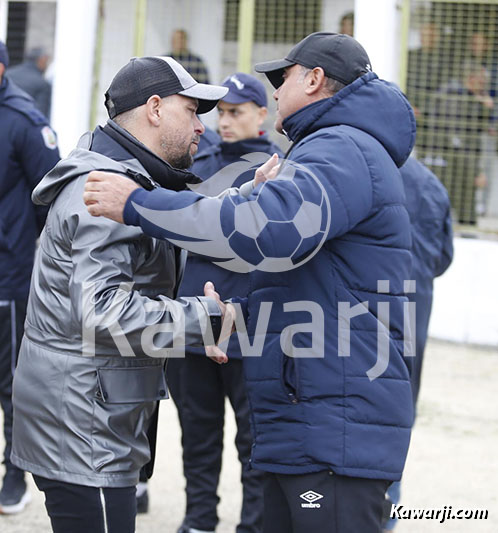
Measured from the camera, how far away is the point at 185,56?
33.6ft

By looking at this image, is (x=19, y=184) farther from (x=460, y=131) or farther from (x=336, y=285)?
(x=460, y=131)

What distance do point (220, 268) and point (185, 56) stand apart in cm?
633

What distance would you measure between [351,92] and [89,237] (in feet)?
2.67

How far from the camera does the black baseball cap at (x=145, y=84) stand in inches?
109

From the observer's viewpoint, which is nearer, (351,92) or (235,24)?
(351,92)

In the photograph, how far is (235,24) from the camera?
420 inches

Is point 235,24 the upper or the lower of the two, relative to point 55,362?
upper

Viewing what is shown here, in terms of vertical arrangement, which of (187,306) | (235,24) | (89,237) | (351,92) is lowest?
(187,306)

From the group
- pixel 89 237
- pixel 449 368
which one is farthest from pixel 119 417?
pixel 449 368

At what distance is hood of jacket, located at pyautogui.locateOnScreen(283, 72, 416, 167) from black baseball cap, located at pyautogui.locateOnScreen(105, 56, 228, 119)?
1.13 feet

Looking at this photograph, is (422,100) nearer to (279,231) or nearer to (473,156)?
(473,156)

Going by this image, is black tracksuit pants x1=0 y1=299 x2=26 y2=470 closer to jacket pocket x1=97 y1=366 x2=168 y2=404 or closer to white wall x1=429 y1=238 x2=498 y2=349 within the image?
jacket pocket x1=97 y1=366 x2=168 y2=404

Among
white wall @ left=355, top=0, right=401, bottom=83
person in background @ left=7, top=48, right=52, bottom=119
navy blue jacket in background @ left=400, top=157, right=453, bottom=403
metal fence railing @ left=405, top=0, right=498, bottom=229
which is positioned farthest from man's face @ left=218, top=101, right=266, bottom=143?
person in background @ left=7, top=48, right=52, bottom=119

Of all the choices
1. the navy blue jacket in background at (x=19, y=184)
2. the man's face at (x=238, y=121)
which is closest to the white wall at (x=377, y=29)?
the man's face at (x=238, y=121)
